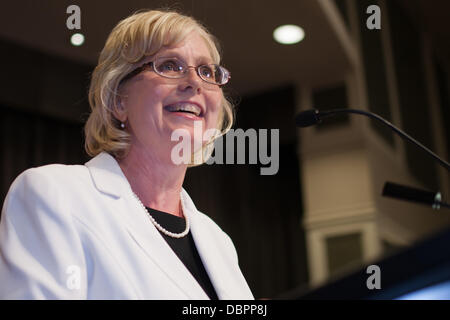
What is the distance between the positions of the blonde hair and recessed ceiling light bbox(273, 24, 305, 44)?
7.35 ft

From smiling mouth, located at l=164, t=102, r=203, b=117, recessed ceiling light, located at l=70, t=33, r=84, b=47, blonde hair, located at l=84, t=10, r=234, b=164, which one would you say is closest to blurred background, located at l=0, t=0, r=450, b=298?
recessed ceiling light, located at l=70, t=33, r=84, b=47

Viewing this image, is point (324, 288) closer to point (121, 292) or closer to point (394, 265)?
point (394, 265)

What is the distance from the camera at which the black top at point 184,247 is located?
1352mm

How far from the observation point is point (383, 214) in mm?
4277

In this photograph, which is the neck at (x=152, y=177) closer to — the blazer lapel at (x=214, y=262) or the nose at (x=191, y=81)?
the blazer lapel at (x=214, y=262)

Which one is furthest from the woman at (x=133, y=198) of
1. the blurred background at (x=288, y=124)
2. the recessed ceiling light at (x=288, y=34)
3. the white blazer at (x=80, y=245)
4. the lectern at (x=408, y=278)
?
the recessed ceiling light at (x=288, y=34)

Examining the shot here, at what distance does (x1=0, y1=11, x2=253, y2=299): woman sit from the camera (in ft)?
3.48

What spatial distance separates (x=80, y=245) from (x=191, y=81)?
556 mm

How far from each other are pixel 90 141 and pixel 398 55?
4.44 metres

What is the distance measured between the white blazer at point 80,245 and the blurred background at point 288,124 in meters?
1.71

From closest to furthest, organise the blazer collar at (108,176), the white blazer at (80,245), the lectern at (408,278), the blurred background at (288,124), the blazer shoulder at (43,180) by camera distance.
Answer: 1. the lectern at (408,278)
2. the white blazer at (80,245)
3. the blazer shoulder at (43,180)
4. the blazer collar at (108,176)
5. the blurred background at (288,124)

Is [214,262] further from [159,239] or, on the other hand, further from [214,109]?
[214,109]

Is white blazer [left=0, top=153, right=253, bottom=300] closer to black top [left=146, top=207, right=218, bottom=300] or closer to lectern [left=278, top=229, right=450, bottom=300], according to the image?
black top [left=146, top=207, right=218, bottom=300]

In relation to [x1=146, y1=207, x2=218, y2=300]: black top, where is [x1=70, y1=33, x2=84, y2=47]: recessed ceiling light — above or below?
above
